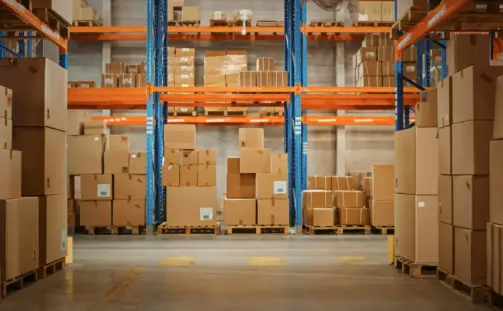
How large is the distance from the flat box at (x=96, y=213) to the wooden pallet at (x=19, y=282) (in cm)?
536

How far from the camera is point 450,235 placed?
6.16 m

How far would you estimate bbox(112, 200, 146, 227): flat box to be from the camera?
12273 millimetres

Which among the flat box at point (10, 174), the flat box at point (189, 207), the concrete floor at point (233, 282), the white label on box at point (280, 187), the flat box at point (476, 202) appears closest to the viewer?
the concrete floor at point (233, 282)

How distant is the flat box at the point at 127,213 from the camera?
483 inches

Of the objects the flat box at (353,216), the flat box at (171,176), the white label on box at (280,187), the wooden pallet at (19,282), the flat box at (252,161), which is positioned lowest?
the wooden pallet at (19,282)

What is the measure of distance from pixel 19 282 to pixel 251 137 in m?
6.64

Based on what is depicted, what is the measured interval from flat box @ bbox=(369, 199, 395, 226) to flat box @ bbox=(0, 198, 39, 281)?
23.6 feet

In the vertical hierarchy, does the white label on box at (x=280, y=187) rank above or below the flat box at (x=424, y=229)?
above

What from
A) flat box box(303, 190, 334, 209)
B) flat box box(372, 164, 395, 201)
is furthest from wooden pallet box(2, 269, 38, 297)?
flat box box(372, 164, 395, 201)

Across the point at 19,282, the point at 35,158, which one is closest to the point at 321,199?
the point at 35,158

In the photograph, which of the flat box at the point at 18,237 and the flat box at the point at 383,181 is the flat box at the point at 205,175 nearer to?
the flat box at the point at 383,181

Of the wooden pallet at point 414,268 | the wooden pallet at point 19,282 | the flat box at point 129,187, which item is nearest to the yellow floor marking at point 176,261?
the wooden pallet at point 19,282

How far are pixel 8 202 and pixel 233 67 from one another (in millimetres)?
9665

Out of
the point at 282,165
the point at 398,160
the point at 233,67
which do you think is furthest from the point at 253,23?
the point at 398,160
